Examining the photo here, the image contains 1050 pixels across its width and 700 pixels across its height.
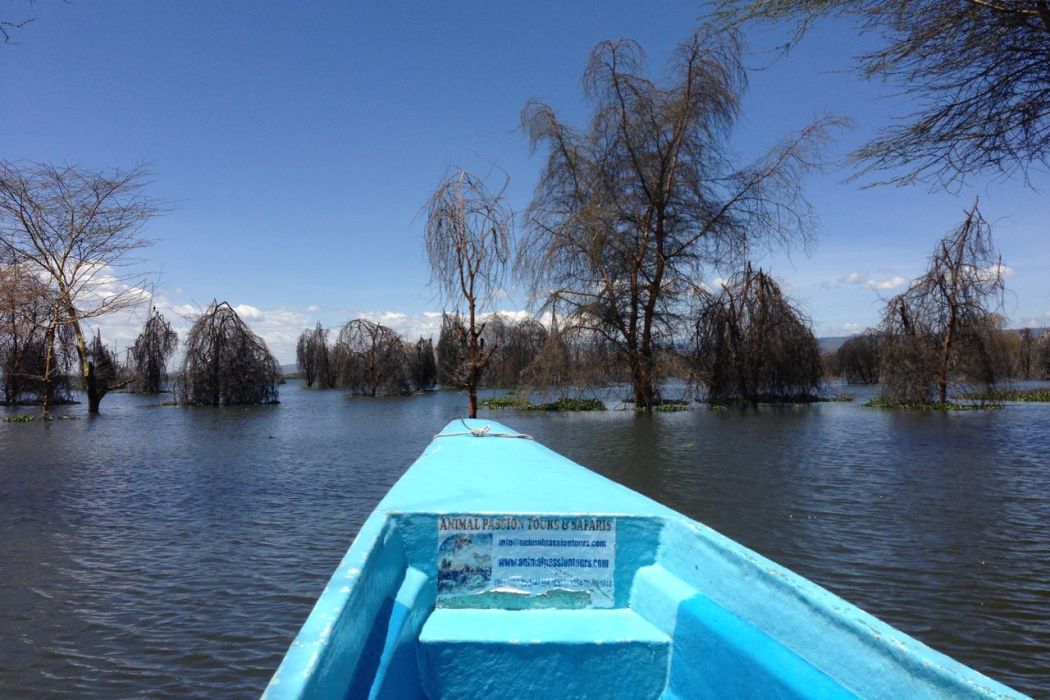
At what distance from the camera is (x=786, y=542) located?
239 inches

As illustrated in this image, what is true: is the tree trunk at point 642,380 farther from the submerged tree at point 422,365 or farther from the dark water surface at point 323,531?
the submerged tree at point 422,365

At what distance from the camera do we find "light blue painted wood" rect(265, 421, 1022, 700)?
5.67 feet

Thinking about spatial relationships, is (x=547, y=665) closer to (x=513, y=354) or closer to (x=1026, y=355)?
(x=513, y=354)

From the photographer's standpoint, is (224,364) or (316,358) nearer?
(224,364)

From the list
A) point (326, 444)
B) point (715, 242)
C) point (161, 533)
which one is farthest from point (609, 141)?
point (161, 533)

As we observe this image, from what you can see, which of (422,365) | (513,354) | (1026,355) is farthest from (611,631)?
(1026,355)

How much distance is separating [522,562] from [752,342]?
22.4m

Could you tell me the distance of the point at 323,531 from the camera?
6.64 metres

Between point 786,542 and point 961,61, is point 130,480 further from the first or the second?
point 961,61

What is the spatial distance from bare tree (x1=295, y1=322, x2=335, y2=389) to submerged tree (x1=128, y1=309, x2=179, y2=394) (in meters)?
10.7

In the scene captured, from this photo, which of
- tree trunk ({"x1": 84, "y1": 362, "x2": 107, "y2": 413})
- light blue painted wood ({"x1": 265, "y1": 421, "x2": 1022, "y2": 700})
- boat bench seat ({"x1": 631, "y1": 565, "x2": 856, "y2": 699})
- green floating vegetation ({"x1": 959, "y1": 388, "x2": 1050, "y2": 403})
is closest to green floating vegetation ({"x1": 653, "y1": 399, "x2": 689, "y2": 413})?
green floating vegetation ({"x1": 959, "y1": 388, "x2": 1050, "y2": 403})

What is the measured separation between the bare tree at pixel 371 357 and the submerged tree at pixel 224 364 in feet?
29.1

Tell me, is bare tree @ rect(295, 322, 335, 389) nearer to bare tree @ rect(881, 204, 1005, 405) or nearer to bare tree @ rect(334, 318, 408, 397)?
bare tree @ rect(334, 318, 408, 397)

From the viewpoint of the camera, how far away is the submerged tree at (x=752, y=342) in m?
23.7
